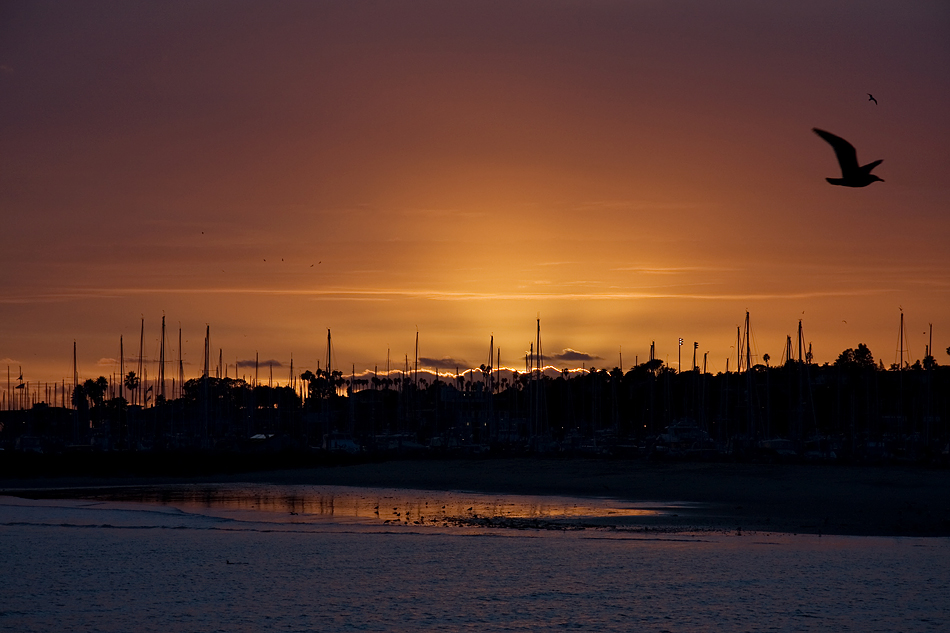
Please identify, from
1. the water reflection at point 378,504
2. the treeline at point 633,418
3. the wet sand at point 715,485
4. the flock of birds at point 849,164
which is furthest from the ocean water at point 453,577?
the treeline at point 633,418

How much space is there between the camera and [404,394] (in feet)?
460

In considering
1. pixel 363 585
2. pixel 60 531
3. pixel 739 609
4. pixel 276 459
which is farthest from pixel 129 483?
pixel 739 609

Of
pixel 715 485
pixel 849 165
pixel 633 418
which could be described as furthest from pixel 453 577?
pixel 633 418

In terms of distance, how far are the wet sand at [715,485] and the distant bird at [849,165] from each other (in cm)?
1628

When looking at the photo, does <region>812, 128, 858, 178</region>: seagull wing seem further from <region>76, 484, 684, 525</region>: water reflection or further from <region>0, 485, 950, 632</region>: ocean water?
<region>76, 484, 684, 525</region>: water reflection

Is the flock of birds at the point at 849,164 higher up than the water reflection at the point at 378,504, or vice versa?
the flock of birds at the point at 849,164

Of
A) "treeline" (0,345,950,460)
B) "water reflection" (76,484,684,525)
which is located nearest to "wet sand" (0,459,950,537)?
"water reflection" (76,484,684,525)

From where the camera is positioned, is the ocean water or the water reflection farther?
the water reflection

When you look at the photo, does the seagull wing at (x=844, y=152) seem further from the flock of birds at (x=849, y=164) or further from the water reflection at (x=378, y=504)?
the water reflection at (x=378, y=504)

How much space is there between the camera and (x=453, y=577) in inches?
971

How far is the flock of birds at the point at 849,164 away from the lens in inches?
778

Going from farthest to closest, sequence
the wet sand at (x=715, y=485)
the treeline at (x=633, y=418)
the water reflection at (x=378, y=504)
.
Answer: the treeline at (x=633, y=418)
the water reflection at (x=378, y=504)
the wet sand at (x=715, y=485)

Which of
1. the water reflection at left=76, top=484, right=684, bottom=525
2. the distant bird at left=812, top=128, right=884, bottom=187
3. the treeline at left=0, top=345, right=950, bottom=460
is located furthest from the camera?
the treeline at left=0, top=345, right=950, bottom=460

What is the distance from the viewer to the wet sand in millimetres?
36062
